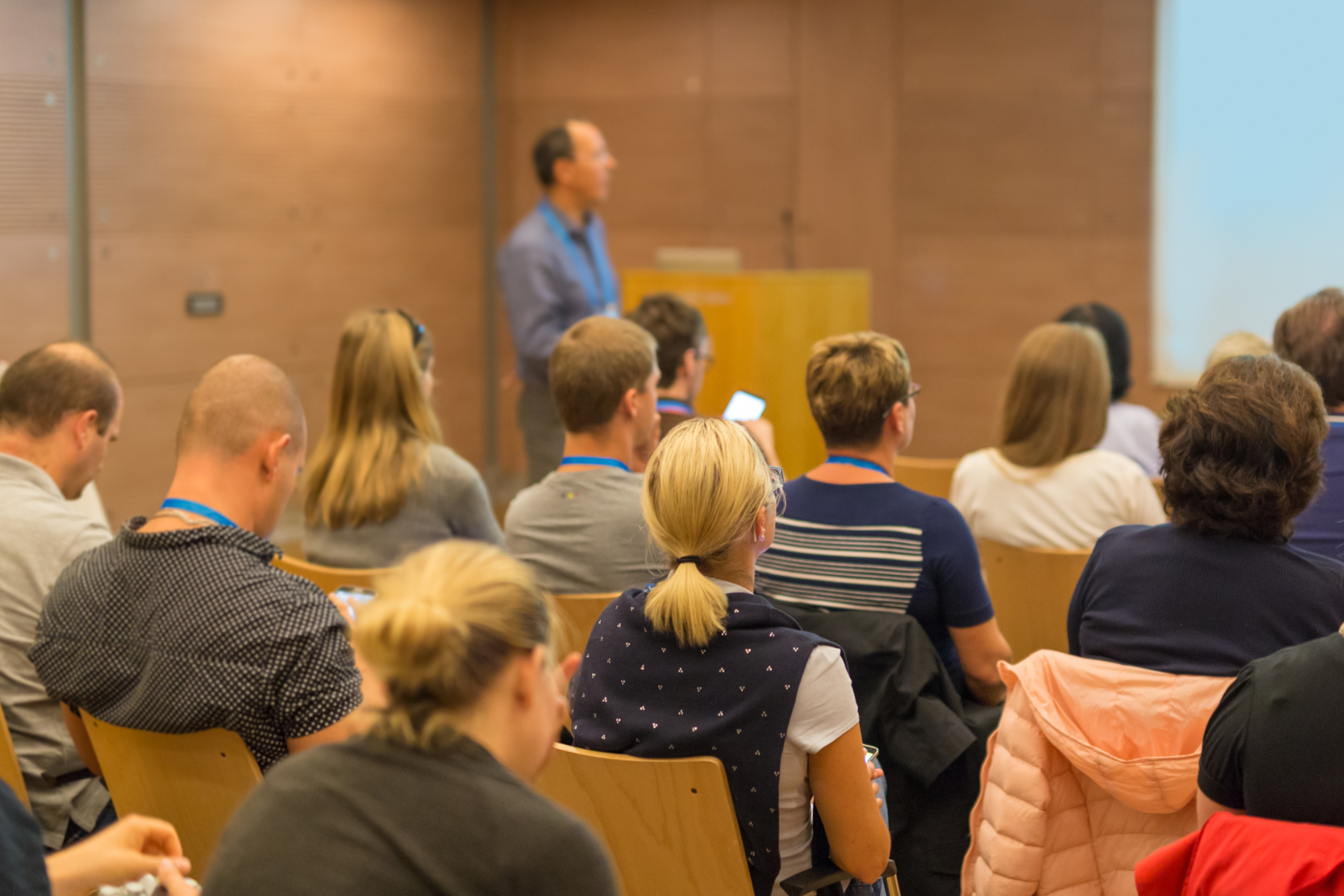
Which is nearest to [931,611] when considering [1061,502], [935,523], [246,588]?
[935,523]

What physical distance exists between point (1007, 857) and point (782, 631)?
24.9 inches

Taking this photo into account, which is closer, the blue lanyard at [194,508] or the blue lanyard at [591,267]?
the blue lanyard at [194,508]

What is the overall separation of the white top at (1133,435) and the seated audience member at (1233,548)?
1845 millimetres

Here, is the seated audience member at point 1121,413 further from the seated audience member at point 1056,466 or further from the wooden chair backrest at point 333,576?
the wooden chair backrest at point 333,576

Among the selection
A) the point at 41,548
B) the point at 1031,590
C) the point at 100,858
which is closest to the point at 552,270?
the point at 1031,590

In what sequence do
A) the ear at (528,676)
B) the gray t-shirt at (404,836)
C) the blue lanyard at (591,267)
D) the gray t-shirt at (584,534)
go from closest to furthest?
the gray t-shirt at (404,836), the ear at (528,676), the gray t-shirt at (584,534), the blue lanyard at (591,267)

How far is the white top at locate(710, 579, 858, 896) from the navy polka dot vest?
2cm

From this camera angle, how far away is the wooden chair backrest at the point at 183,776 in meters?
1.88

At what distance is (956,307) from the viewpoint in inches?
275

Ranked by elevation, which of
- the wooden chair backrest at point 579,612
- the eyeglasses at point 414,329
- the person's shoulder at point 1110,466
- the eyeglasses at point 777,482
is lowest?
the wooden chair backrest at point 579,612

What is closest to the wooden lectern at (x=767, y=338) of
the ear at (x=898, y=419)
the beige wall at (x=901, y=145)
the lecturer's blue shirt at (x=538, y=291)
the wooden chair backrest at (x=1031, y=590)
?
the lecturer's blue shirt at (x=538, y=291)

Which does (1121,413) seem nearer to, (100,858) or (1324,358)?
(1324,358)

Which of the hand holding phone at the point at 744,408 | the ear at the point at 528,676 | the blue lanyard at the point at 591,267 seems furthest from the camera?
the blue lanyard at the point at 591,267

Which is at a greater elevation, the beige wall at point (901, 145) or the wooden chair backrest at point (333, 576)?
the beige wall at point (901, 145)
